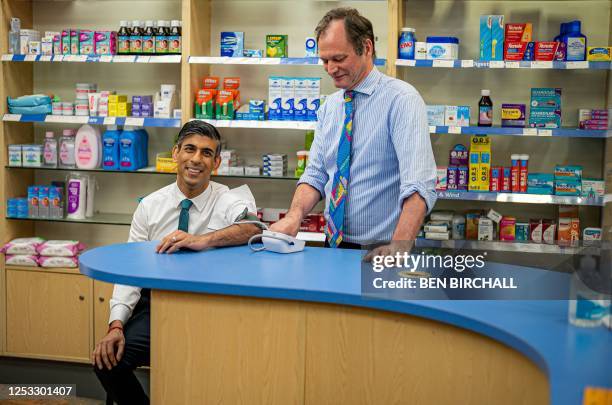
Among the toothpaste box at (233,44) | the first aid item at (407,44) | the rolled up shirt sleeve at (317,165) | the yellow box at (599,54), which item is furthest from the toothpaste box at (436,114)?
the rolled up shirt sleeve at (317,165)

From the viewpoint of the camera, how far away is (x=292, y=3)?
16.8 ft

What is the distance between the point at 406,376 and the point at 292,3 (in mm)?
3436

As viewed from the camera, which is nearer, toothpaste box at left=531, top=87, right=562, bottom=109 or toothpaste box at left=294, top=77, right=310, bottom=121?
toothpaste box at left=531, top=87, right=562, bottom=109

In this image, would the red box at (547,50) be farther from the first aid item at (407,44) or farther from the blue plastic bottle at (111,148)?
the blue plastic bottle at (111,148)

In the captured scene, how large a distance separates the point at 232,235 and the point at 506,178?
88.2 inches

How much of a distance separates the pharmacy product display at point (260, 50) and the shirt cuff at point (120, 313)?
2.18m

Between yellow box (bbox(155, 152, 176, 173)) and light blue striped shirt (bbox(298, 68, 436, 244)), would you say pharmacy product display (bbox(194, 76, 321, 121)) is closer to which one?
yellow box (bbox(155, 152, 176, 173))

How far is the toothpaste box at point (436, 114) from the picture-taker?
460cm

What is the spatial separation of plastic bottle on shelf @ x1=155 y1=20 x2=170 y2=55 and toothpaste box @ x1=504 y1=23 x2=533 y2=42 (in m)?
2.11

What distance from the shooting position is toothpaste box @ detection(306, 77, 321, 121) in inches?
185

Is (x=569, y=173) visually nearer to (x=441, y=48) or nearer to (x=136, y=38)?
(x=441, y=48)

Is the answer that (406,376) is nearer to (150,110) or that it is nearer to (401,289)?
(401,289)

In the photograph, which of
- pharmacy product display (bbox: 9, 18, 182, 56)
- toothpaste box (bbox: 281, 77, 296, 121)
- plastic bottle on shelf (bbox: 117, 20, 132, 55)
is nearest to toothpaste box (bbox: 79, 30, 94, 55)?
pharmacy product display (bbox: 9, 18, 182, 56)

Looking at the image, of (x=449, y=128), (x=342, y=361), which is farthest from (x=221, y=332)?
(x=449, y=128)
